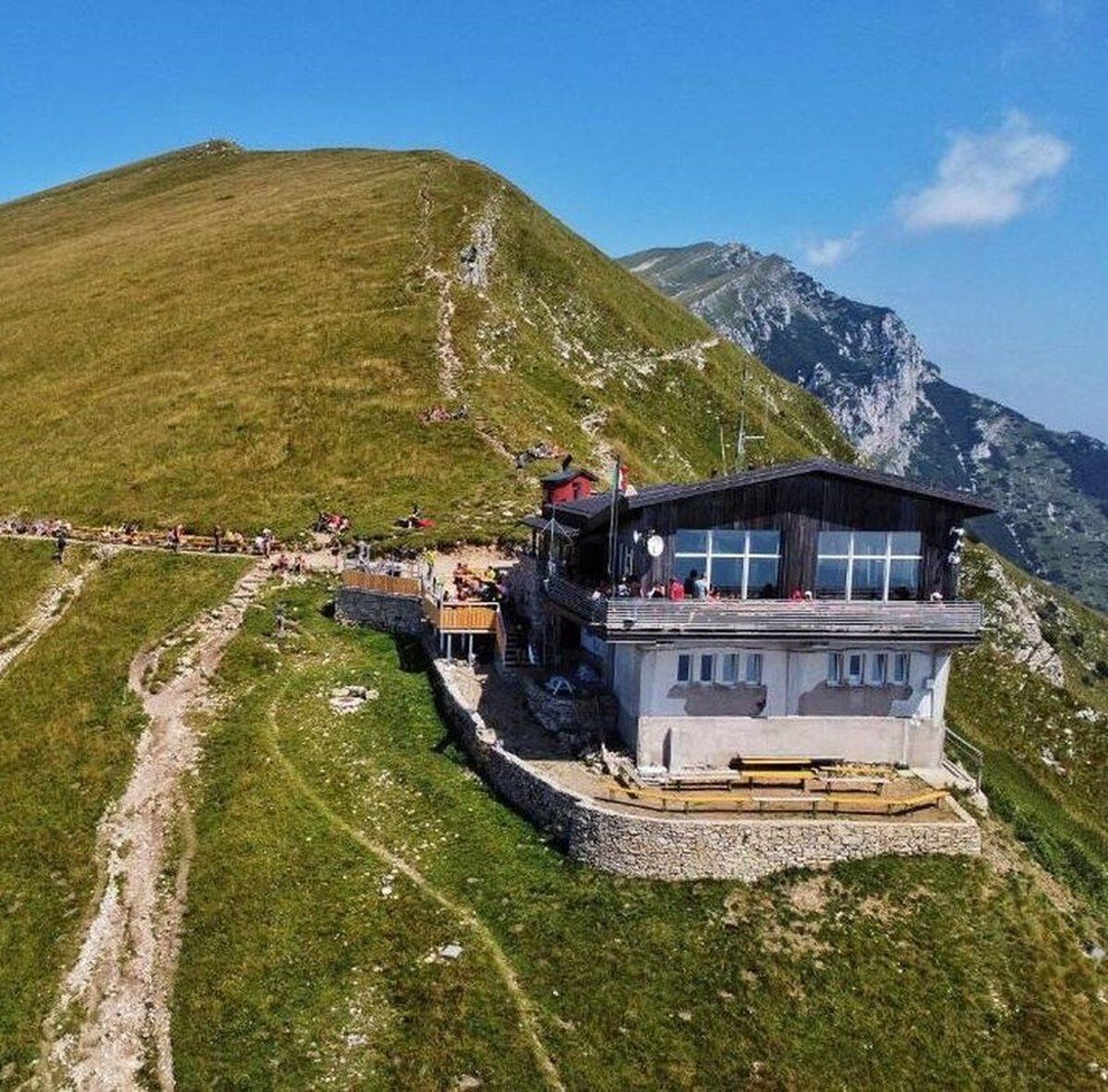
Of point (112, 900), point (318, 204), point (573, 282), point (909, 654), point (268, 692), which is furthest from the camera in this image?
point (318, 204)

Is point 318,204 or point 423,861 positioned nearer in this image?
point 423,861

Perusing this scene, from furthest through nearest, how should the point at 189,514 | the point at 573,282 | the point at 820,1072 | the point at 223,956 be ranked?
the point at 573,282 → the point at 189,514 → the point at 223,956 → the point at 820,1072

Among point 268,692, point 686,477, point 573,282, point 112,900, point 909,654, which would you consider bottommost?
point 112,900

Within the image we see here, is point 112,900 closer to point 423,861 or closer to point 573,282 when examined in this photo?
point 423,861

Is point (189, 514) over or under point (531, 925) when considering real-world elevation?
over

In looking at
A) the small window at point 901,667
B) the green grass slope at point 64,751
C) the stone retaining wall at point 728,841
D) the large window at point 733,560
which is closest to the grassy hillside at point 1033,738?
the stone retaining wall at point 728,841

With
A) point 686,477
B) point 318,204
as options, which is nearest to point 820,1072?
point 686,477
